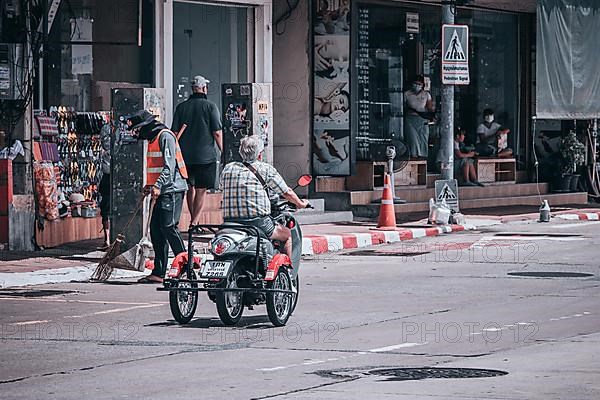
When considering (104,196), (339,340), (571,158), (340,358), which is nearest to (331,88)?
(104,196)

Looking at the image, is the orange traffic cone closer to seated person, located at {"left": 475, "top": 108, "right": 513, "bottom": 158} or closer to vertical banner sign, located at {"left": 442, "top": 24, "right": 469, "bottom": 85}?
vertical banner sign, located at {"left": 442, "top": 24, "right": 469, "bottom": 85}

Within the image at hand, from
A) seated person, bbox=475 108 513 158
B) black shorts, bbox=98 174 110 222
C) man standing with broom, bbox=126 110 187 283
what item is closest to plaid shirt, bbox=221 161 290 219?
man standing with broom, bbox=126 110 187 283

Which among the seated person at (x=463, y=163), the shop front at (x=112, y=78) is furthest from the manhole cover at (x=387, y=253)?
the seated person at (x=463, y=163)

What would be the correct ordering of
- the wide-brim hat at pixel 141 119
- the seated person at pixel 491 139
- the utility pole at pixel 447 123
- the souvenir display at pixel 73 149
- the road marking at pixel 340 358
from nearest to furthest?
1. the road marking at pixel 340 358
2. the wide-brim hat at pixel 141 119
3. the souvenir display at pixel 73 149
4. the utility pole at pixel 447 123
5. the seated person at pixel 491 139

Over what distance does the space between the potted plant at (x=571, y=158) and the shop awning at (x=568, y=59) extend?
1.02 meters

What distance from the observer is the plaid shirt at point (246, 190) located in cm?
1291

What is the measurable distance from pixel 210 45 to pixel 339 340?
12575mm

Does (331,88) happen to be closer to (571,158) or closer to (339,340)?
(571,158)

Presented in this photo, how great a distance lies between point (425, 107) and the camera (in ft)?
93.0

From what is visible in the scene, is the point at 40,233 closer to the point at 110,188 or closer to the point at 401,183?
the point at 110,188

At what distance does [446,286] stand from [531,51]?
17189mm

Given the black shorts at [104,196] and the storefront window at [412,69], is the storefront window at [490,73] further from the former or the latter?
the black shorts at [104,196]

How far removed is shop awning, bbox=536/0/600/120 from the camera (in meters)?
28.3

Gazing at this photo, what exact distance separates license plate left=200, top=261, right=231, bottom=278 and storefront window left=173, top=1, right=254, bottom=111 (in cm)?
1043
